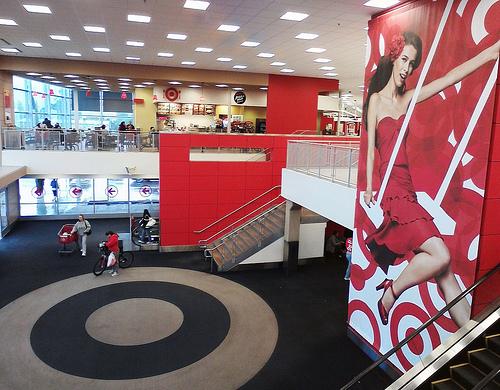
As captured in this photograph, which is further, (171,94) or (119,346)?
(171,94)

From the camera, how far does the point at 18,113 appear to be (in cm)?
2267

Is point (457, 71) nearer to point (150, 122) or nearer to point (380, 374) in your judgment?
point (380, 374)

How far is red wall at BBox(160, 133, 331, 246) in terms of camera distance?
15570mm

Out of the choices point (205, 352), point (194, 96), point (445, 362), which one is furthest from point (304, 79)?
point (445, 362)

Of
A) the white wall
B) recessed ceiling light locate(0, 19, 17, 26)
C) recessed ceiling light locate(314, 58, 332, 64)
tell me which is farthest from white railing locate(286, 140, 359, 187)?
recessed ceiling light locate(0, 19, 17, 26)

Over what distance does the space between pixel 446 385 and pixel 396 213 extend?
314cm

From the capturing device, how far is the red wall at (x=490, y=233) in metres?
5.97

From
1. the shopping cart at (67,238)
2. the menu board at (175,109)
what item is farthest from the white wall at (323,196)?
the menu board at (175,109)

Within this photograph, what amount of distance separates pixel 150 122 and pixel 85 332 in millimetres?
21365

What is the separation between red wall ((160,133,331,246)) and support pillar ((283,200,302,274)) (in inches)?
129

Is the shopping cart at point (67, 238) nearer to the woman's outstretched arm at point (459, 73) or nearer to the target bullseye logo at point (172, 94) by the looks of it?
the target bullseye logo at point (172, 94)

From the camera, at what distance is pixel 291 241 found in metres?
13.8

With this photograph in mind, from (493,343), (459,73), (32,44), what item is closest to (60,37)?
(32,44)

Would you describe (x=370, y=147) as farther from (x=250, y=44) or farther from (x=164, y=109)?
(x=164, y=109)
